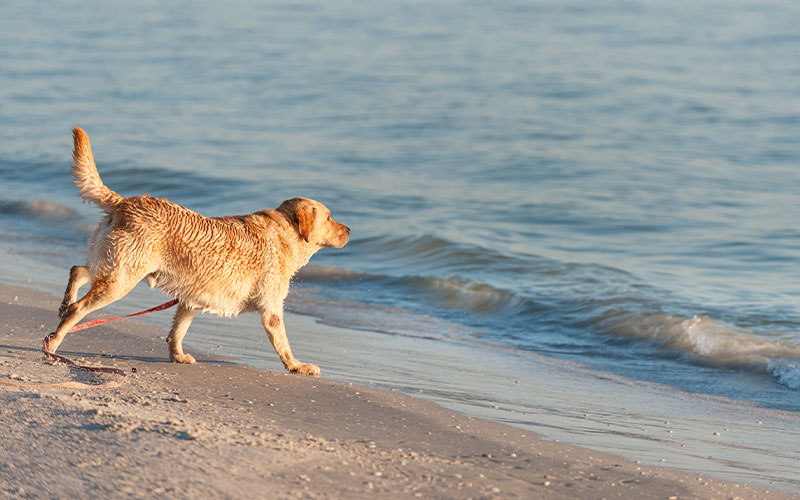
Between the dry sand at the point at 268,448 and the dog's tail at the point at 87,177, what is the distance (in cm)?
103

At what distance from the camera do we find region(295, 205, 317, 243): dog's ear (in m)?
6.51

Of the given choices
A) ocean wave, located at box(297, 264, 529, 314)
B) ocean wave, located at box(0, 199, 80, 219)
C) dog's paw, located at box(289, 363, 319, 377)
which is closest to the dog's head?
dog's paw, located at box(289, 363, 319, 377)

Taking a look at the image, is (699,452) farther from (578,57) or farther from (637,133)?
(578,57)

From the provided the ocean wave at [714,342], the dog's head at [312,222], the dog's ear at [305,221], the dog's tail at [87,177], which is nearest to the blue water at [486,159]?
the ocean wave at [714,342]

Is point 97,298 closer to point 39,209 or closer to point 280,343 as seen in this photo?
point 280,343

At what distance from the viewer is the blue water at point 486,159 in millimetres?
9453

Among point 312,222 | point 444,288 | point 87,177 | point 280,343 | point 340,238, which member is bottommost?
point 444,288

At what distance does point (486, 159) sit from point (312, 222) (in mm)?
11943

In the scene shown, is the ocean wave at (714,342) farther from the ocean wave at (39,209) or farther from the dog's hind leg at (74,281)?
the ocean wave at (39,209)

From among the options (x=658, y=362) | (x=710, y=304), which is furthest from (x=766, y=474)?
(x=710, y=304)

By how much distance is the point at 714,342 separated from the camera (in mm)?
8492

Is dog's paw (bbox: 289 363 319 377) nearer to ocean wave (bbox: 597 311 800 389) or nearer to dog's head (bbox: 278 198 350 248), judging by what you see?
dog's head (bbox: 278 198 350 248)

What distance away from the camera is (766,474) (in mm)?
5078

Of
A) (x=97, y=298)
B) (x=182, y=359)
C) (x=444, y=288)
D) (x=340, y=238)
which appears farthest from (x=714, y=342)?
(x=97, y=298)
